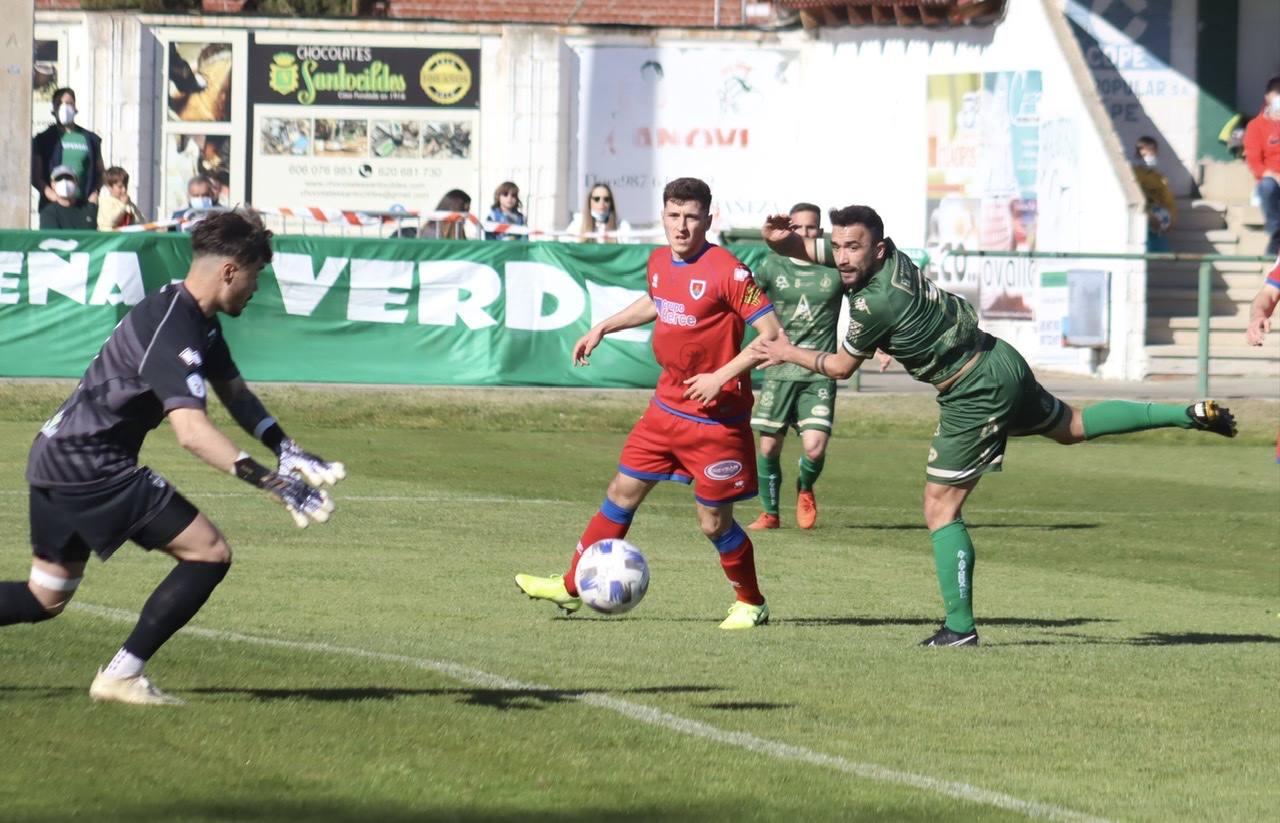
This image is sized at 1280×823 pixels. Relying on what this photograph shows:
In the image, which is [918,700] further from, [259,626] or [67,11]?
[67,11]

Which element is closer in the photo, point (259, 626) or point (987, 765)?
point (987, 765)

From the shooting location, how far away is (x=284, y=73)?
31.8 metres

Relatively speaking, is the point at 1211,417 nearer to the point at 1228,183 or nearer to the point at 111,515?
the point at 111,515

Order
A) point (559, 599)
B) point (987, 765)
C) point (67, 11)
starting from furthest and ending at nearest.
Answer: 1. point (67, 11)
2. point (559, 599)
3. point (987, 765)

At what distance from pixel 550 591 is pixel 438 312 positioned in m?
11.8

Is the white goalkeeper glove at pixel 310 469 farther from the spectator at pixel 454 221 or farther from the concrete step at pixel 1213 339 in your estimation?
the concrete step at pixel 1213 339

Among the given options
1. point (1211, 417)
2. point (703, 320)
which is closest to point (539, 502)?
point (703, 320)

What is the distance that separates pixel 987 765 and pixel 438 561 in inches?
231

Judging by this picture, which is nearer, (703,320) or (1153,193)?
(703,320)

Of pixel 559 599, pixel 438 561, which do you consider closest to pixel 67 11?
pixel 438 561

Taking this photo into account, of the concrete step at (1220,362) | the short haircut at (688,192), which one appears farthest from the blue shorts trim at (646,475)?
the concrete step at (1220,362)

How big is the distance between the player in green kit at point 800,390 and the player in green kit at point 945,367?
15.7ft

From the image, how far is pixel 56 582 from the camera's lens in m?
6.95

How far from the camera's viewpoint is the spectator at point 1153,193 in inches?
1163
